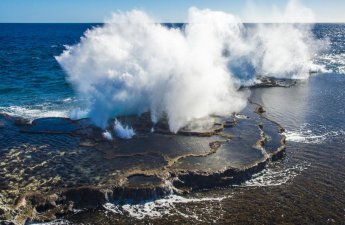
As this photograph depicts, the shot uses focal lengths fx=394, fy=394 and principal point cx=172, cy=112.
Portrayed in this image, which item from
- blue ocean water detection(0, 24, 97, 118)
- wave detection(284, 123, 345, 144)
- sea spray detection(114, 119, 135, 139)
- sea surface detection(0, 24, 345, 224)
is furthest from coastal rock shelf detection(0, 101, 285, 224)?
blue ocean water detection(0, 24, 97, 118)

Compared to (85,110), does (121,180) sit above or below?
below

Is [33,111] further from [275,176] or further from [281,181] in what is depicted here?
[281,181]

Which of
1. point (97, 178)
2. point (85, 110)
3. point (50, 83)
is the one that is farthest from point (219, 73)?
point (50, 83)

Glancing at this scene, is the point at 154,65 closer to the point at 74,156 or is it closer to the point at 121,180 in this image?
the point at 74,156

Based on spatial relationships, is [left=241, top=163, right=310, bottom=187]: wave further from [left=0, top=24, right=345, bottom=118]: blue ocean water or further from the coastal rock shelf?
[left=0, top=24, right=345, bottom=118]: blue ocean water

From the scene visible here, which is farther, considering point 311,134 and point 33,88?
point 33,88

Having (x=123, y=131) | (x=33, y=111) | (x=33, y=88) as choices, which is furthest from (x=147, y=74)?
(x=33, y=88)

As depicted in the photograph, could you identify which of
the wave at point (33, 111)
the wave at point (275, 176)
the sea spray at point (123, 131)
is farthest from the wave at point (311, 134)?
the wave at point (33, 111)

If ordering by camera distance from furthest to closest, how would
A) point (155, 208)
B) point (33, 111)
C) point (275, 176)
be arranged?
1. point (33, 111)
2. point (275, 176)
3. point (155, 208)
